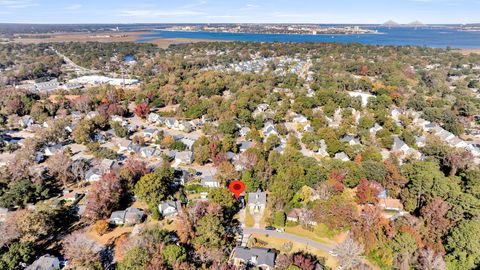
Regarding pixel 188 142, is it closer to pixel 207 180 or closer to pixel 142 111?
pixel 207 180

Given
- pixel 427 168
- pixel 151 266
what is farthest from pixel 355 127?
pixel 151 266

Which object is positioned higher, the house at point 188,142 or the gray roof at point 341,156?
the house at point 188,142

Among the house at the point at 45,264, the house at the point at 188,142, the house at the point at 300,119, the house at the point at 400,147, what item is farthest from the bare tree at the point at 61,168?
the house at the point at 400,147

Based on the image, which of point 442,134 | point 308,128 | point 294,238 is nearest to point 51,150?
point 294,238

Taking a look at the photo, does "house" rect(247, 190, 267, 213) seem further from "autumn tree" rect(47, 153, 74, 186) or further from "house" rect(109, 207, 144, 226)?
"autumn tree" rect(47, 153, 74, 186)

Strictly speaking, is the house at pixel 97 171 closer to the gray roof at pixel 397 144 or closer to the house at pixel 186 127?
the house at pixel 186 127

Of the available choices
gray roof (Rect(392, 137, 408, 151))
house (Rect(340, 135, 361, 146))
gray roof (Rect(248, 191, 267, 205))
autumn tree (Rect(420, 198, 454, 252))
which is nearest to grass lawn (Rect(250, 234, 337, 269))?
gray roof (Rect(248, 191, 267, 205))

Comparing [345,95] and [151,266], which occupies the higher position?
[345,95]

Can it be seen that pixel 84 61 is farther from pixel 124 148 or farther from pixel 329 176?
pixel 329 176
